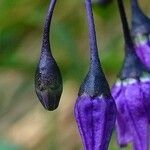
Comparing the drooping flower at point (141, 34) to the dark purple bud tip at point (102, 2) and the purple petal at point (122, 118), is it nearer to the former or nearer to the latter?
the purple petal at point (122, 118)

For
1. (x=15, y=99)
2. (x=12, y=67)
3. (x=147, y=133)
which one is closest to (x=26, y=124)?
(x=15, y=99)

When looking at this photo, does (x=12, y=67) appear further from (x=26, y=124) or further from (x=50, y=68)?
(x=50, y=68)

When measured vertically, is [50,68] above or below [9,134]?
above

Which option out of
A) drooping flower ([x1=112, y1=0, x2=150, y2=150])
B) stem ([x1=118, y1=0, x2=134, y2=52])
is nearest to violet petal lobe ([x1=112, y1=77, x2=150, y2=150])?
drooping flower ([x1=112, y1=0, x2=150, y2=150])

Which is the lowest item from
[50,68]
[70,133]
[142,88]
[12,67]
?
[70,133]

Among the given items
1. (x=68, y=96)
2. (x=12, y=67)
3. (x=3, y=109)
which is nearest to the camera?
(x=12, y=67)

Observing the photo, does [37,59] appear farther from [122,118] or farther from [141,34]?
[122,118]

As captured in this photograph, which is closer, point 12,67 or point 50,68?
point 50,68

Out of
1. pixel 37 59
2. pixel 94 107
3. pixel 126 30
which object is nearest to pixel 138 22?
pixel 126 30
